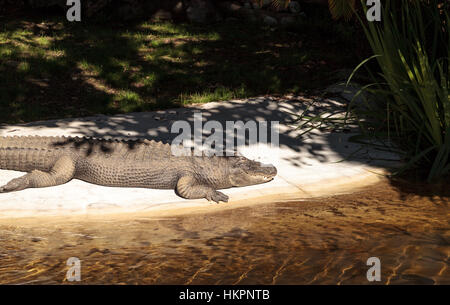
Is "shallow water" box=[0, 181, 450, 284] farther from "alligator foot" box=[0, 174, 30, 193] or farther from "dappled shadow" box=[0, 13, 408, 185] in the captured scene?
"dappled shadow" box=[0, 13, 408, 185]

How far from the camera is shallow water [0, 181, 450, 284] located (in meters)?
4.09

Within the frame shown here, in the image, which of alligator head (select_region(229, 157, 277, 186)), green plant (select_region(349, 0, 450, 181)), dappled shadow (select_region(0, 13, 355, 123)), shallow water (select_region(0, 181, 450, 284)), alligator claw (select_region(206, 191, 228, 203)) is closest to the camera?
shallow water (select_region(0, 181, 450, 284))

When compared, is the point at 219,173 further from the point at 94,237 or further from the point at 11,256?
the point at 11,256

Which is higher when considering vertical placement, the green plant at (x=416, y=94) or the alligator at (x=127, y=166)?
the green plant at (x=416, y=94)

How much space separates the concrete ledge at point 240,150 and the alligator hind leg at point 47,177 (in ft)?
0.26

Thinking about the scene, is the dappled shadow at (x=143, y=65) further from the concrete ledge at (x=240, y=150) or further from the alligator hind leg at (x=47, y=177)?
the alligator hind leg at (x=47, y=177)

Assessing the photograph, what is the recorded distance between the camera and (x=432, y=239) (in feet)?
15.1

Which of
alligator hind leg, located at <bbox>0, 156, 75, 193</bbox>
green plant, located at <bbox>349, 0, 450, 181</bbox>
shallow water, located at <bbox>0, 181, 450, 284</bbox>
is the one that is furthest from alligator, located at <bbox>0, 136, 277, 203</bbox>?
green plant, located at <bbox>349, 0, 450, 181</bbox>

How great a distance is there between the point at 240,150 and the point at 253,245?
8.39 feet

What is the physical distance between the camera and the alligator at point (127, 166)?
6051 millimetres

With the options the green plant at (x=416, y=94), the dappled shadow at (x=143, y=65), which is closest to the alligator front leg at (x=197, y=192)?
the green plant at (x=416, y=94)

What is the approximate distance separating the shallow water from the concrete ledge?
286mm

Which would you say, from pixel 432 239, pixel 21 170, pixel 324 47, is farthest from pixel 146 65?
pixel 432 239

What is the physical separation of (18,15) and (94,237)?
34.5 ft
